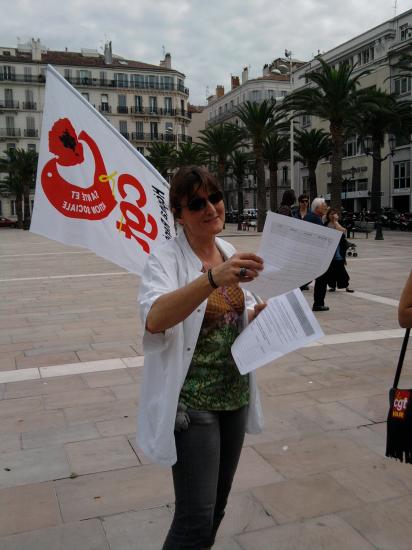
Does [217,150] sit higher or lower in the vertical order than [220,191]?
higher

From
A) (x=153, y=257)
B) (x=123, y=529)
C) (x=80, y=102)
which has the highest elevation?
(x=80, y=102)

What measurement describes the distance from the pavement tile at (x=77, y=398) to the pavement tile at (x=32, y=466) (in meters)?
0.85

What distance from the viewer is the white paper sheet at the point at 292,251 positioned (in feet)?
5.53

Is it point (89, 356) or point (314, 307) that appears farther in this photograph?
point (314, 307)

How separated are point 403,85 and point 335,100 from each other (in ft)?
69.4

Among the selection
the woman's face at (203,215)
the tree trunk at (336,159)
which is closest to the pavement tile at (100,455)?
the woman's face at (203,215)

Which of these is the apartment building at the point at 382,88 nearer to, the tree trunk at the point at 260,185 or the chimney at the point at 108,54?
the tree trunk at the point at 260,185

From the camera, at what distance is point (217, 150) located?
1754 inches

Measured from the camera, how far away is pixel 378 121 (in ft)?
109

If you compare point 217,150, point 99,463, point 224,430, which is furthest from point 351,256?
point 217,150

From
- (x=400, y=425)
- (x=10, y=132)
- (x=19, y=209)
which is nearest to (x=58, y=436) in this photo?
(x=400, y=425)

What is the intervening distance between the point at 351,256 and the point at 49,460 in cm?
1503

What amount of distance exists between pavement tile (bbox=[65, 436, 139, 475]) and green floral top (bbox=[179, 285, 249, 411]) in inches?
71.7

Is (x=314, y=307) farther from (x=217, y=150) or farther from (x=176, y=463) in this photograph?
(x=217, y=150)
